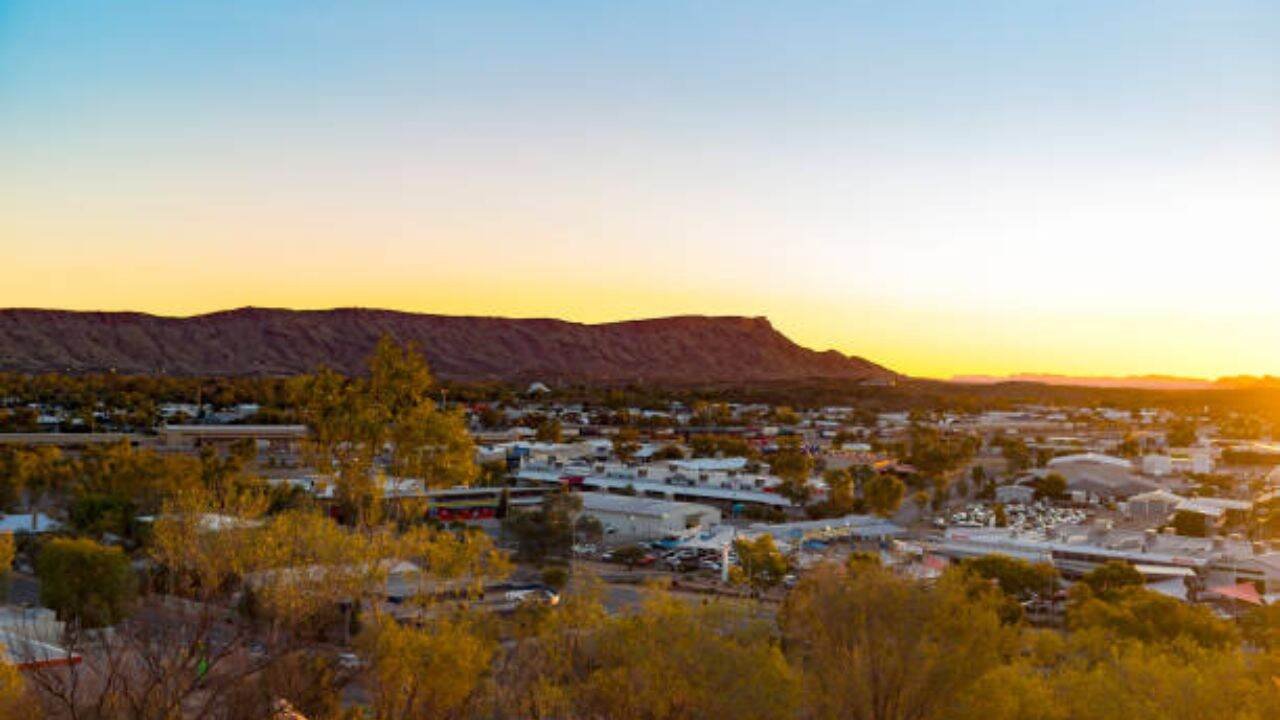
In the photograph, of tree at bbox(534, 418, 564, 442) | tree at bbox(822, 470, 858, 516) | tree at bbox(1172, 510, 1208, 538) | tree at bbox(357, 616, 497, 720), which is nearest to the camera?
tree at bbox(357, 616, 497, 720)

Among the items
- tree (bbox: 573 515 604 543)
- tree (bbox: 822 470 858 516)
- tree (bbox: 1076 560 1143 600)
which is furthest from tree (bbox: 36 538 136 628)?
tree (bbox: 822 470 858 516)

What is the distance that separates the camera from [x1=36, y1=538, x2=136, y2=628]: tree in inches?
1054

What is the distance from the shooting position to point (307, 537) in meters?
20.4

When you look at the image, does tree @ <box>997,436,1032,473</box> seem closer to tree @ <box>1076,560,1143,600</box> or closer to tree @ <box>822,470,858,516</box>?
tree @ <box>822,470,858,516</box>

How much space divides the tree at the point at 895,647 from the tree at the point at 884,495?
33026mm

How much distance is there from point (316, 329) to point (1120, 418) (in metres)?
121

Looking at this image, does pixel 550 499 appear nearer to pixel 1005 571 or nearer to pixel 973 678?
pixel 1005 571

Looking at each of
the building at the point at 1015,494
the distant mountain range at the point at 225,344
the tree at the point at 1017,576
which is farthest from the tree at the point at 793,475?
the distant mountain range at the point at 225,344

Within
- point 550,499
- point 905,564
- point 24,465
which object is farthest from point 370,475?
point 24,465

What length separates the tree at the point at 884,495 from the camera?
165 ft

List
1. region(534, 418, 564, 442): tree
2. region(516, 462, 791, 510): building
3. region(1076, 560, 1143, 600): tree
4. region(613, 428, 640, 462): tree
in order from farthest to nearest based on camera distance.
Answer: region(534, 418, 564, 442): tree < region(613, 428, 640, 462): tree < region(516, 462, 791, 510): building < region(1076, 560, 1143, 600): tree

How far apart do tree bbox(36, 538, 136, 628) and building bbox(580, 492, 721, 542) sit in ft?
75.3

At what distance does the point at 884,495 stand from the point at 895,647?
3525cm

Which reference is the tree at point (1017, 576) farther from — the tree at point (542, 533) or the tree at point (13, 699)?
the tree at point (13, 699)
